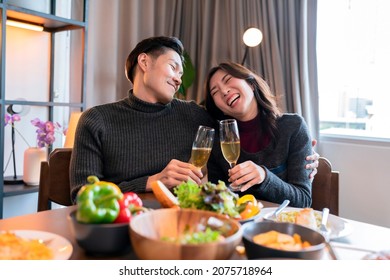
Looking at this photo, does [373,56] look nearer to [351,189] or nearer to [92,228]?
[351,189]

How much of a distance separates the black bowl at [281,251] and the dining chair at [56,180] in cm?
118

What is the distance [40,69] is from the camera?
112 inches

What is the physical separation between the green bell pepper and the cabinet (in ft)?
5.88

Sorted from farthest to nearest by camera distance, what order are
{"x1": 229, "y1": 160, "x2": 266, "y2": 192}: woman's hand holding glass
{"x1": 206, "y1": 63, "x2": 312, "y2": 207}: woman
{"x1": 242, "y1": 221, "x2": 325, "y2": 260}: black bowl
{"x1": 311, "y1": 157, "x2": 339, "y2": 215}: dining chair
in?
{"x1": 311, "y1": 157, "x2": 339, "y2": 215}: dining chair
{"x1": 206, "y1": 63, "x2": 312, "y2": 207}: woman
{"x1": 229, "y1": 160, "x2": 266, "y2": 192}: woman's hand holding glass
{"x1": 242, "y1": 221, "x2": 325, "y2": 260}: black bowl

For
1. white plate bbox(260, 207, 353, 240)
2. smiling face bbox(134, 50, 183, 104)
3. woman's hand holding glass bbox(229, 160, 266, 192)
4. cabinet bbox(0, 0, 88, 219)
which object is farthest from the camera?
cabinet bbox(0, 0, 88, 219)

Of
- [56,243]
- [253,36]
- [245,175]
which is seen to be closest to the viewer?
[56,243]

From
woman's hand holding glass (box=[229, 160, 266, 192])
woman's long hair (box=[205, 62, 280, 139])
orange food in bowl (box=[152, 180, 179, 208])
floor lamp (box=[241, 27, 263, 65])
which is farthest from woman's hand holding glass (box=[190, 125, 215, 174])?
floor lamp (box=[241, 27, 263, 65])

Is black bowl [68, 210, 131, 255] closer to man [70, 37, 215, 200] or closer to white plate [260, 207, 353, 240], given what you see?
white plate [260, 207, 353, 240]

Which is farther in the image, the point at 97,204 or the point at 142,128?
the point at 142,128

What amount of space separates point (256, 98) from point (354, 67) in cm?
168

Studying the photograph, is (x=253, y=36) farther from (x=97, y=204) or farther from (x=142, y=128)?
(x=97, y=204)

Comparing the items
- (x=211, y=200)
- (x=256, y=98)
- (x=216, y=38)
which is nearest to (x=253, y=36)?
(x=216, y=38)

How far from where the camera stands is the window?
307 centimetres
